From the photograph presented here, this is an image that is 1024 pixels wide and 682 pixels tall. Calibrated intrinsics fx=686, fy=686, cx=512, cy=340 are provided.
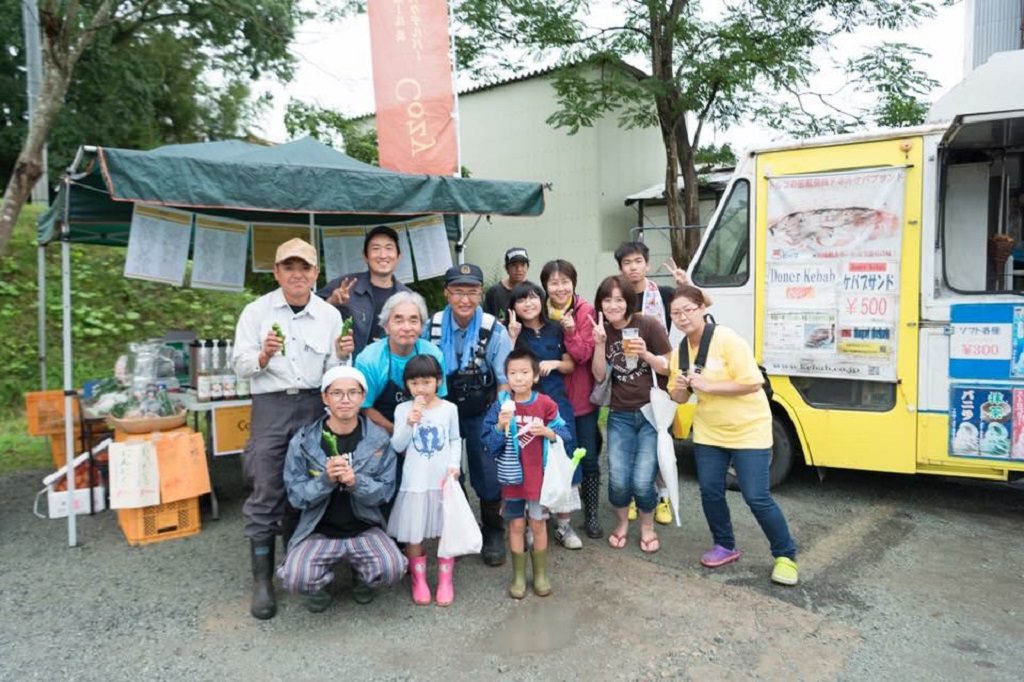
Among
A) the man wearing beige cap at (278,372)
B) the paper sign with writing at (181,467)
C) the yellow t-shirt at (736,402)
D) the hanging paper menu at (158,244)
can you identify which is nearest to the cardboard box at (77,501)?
the paper sign with writing at (181,467)

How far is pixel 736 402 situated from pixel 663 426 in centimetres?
50

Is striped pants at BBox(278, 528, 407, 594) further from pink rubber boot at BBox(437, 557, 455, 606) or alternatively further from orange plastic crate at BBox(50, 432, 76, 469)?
orange plastic crate at BBox(50, 432, 76, 469)

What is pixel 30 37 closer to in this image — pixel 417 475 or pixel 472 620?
pixel 417 475

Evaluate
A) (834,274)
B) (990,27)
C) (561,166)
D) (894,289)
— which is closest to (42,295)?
(834,274)

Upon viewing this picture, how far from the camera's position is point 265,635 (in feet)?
10.7

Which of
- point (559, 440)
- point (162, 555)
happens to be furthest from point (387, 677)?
point (162, 555)

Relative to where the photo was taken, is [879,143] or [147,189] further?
[879,143]

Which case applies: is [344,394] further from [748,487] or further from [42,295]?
[42,295]

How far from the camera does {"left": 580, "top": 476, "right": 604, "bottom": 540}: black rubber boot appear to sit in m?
4.39

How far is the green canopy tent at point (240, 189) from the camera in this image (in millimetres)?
3865

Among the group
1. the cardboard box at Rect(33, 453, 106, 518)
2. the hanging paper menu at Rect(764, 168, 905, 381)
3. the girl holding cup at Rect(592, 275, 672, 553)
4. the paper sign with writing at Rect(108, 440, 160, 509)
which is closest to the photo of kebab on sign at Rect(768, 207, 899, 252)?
the hanging paper menu at Rect(764, 168, 905, 381)

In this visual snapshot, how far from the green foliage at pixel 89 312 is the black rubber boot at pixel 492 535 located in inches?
292

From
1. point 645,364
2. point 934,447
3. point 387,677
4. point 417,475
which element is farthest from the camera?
point 934,447

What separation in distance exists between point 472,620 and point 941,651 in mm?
2122
